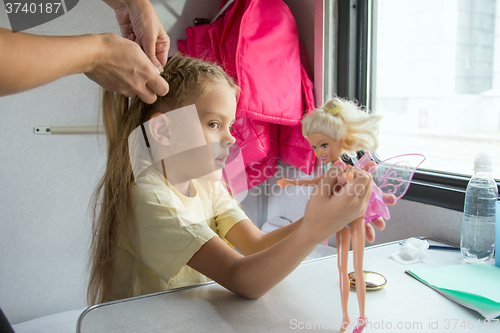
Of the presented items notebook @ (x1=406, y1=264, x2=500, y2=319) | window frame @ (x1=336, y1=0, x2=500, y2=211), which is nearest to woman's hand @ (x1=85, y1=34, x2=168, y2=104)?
notebook @ (x1=406, y1=264, x2=500, y2=319)

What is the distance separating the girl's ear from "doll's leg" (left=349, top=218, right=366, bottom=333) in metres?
0.51

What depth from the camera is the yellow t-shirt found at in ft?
2.44

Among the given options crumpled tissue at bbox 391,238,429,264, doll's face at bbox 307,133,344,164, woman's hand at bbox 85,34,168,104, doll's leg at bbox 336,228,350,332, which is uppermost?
woman's hand at bbox 85,34,168,104

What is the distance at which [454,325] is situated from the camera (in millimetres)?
A: 614

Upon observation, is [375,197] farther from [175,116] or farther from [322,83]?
[322,83]

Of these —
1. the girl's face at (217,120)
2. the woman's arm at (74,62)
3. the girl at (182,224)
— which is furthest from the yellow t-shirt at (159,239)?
the woman's arm at (74,62)

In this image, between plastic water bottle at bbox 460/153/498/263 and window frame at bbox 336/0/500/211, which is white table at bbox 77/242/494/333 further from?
window frame at bbox 336/0/500/211

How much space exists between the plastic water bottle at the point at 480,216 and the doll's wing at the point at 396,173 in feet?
1.34

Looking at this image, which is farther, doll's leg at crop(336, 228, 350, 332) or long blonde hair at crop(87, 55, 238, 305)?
long blonde hair at crop(87, 55, 238, 305)

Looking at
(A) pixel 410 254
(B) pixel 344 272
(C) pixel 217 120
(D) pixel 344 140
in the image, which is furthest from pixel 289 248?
(A) pixel 410 254

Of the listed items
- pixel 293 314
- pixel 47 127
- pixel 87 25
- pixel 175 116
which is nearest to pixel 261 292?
pixel 293 314

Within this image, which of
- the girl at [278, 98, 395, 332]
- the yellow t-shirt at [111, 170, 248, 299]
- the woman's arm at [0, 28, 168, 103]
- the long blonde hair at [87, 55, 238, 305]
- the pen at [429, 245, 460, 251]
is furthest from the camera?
the pen at [429, 245, 460, 251]

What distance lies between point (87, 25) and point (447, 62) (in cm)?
168

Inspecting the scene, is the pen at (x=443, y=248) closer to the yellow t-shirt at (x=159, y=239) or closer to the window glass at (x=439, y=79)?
the window glass at (x=439, y=79)
